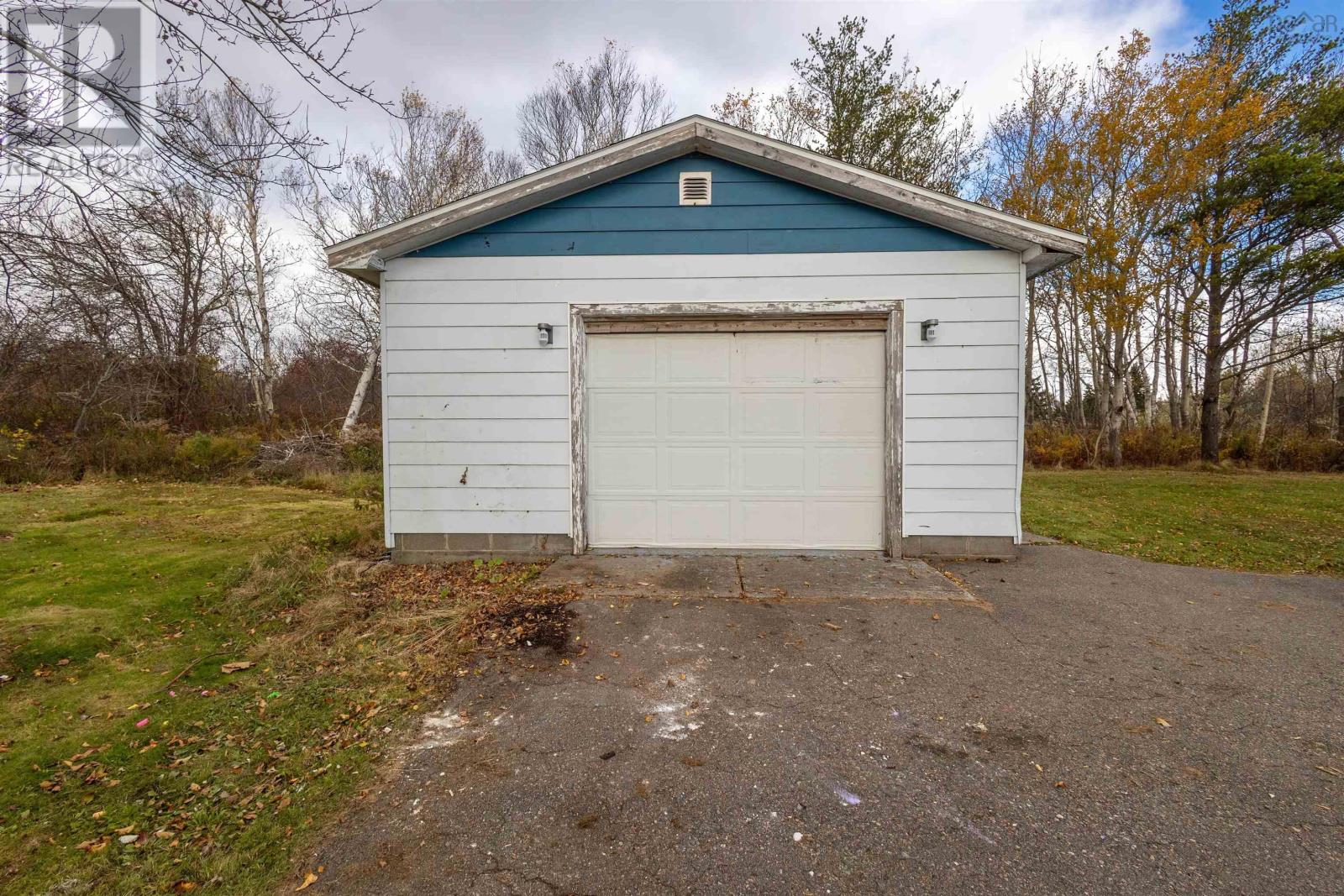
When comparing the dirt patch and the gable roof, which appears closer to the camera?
the dirt patch

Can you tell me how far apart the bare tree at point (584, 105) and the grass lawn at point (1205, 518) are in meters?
14.8

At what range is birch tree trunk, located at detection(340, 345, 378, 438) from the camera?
508 inches

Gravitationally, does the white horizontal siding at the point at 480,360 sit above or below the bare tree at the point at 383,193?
below

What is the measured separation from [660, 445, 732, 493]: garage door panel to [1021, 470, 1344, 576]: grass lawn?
3.98 metres

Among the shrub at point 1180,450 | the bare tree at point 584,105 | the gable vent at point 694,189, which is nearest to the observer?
the gable vent at point 694,189

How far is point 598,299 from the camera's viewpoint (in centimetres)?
521

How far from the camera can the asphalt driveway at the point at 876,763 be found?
1782 mm

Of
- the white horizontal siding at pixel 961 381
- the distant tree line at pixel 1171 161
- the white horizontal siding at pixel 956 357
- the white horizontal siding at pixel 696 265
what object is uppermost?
the distant tree line at pixel 1171 161

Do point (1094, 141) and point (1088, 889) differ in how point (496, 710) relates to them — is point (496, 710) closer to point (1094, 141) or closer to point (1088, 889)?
point (1088, 889)

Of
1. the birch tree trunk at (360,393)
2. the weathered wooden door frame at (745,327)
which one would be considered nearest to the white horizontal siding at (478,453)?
the weathered wooden door frame at (745,327)

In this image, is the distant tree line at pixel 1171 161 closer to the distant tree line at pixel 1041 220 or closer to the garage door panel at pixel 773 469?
the distant tree line at pixel 1041 220

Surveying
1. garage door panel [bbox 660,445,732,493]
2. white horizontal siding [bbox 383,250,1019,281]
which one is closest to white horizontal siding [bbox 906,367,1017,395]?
white horizontal siding [bbox 383,250,1019,281]

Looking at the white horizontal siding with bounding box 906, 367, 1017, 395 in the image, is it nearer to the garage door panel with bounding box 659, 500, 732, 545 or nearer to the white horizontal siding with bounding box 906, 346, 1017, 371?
the white horizontal siding with bounding box 906, 346, 1017, 371

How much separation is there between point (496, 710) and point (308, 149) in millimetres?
3215
